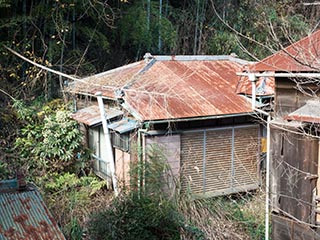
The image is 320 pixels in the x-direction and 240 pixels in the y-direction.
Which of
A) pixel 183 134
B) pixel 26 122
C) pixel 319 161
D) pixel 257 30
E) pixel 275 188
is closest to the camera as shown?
pixel 319 161

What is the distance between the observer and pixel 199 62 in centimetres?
1164

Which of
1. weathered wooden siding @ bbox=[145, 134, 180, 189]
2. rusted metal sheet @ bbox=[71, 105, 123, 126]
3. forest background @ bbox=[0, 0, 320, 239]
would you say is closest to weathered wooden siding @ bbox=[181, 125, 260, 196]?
weathered wooden siding @ bbox=[145, 134, 180, 189]

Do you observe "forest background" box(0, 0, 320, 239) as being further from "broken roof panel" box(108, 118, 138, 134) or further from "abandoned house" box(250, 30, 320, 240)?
"broken roof panel" box(108, 118, 138, 134)

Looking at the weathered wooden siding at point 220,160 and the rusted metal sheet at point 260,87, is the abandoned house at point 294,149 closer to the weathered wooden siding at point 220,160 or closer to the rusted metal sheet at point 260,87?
the weathered wooden siding at point 220,160

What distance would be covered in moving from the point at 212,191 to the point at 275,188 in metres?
3.00

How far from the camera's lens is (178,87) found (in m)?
9.97

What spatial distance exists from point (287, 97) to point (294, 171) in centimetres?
129

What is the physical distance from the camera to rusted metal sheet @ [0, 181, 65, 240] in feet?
13.9

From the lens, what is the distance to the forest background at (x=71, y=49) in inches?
379

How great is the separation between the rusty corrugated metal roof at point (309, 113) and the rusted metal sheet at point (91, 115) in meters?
4.60

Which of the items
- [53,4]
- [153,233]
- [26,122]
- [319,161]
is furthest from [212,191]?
[53,4]

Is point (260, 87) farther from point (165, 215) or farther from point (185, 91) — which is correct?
point (165, 215)

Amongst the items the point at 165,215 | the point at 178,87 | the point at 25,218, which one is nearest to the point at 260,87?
the point at 178,87

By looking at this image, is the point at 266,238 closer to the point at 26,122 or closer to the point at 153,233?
the point at 153,233
